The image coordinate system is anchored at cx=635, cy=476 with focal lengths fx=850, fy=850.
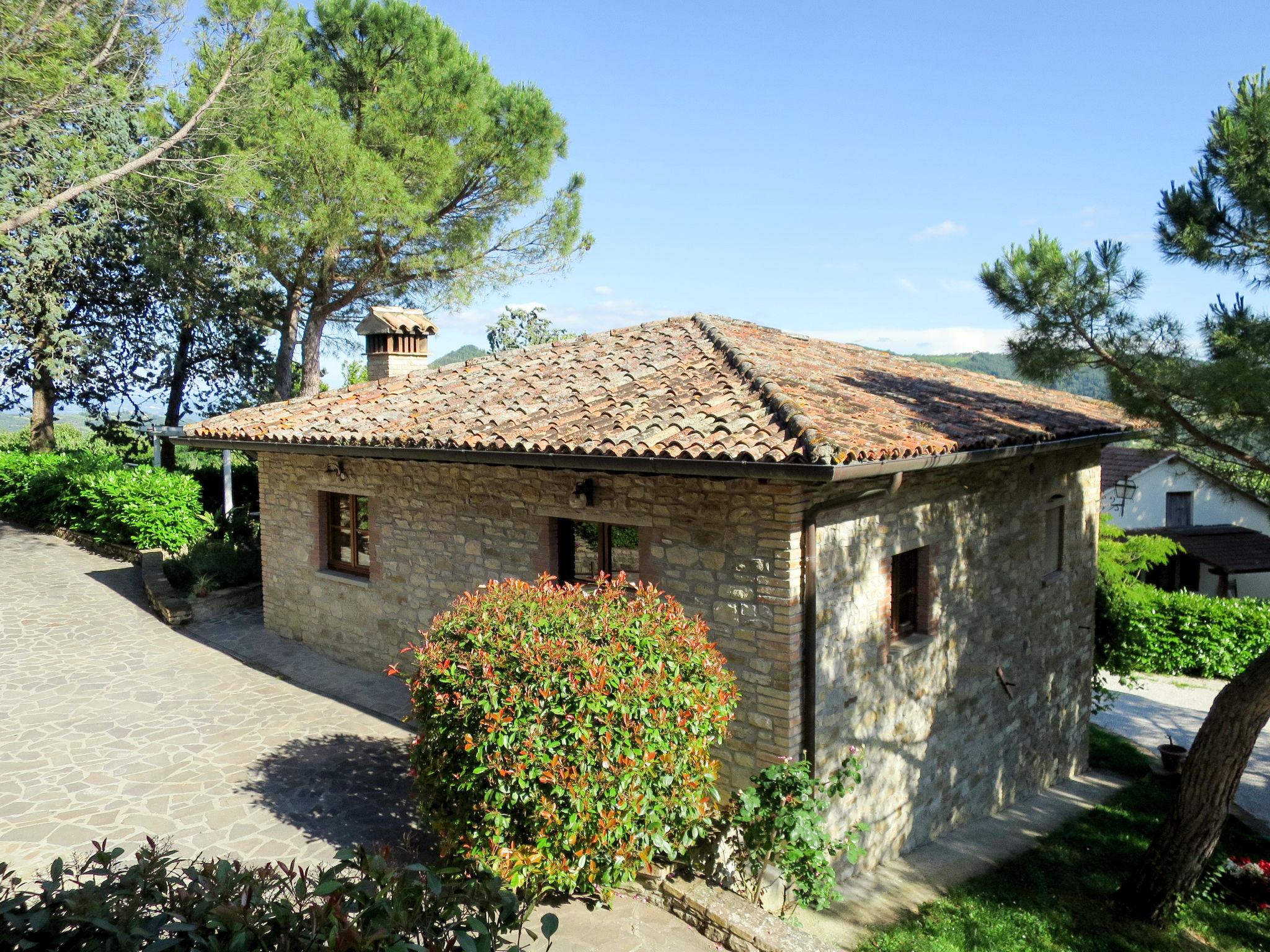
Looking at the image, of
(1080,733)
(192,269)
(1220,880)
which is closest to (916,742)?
(1220,880)

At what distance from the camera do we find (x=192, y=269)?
782 inches

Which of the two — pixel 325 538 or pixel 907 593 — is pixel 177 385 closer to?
pixel 325 538

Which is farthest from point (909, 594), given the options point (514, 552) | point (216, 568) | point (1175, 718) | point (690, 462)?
point (1175, 718)

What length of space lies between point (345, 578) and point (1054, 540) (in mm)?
8666

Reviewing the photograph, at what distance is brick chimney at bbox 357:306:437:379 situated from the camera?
509 inches

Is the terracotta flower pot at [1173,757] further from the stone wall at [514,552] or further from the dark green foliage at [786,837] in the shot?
the stone wall at [514,552]

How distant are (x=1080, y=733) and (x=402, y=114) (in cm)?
1638

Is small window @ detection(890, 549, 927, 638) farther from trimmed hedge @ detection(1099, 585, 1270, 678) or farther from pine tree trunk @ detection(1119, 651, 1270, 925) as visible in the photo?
trimmed hedge @ detection(1099, 585, 1270, 678)

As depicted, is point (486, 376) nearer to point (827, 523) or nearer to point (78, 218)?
point (827, 523)

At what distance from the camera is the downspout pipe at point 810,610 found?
250 inches

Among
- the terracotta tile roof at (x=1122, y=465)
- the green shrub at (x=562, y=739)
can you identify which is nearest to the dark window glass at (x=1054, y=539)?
the green shrub at (x=562, y=739)

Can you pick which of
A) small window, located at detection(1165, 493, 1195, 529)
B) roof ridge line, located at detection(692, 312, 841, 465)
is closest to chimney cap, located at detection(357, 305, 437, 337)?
roof ridge line, located at detection(692, 312, 841, 465)

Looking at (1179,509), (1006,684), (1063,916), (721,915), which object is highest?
(1179,509)

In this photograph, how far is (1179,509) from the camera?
27812 millimetres
